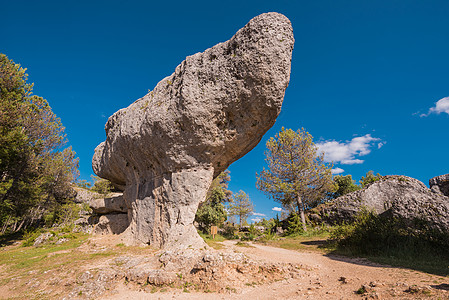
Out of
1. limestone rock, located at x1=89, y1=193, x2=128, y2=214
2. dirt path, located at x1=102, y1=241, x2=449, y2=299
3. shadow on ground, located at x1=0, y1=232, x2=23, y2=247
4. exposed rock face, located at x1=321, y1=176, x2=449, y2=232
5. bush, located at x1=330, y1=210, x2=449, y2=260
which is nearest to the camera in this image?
dirt path, located at x1=102, y1=241, x2=449, y2=299

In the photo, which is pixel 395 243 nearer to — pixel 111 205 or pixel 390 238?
pixel 390 238

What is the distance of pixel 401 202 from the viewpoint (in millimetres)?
10281

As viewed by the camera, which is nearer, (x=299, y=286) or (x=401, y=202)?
(x=299, y=286)

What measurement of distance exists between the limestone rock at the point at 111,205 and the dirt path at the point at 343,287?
10397 mm

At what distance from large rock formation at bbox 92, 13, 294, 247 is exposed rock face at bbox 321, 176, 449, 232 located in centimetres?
735

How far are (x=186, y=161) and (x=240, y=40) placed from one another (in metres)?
6.27

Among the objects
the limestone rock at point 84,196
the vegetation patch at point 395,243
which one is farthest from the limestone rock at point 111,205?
the vegetation patch at point 395,243

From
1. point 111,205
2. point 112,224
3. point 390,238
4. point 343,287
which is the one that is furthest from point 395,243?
Answer: point 111,205

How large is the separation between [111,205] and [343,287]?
16.3m

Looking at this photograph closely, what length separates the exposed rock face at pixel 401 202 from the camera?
9102mm

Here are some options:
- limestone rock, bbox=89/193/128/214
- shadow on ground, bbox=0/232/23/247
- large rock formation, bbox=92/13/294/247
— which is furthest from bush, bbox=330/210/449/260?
shadow on ground, bbox=0/232/23/247

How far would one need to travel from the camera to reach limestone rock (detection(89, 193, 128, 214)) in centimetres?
1639

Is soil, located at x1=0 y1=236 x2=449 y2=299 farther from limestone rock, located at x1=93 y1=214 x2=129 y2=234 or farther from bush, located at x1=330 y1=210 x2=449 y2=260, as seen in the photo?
limestone rock, located at x1=93 y1=214 x2=129 y2=234

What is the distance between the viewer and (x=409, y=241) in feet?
29.8
